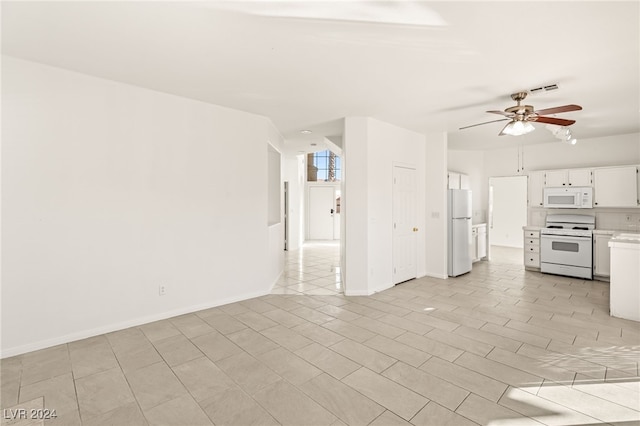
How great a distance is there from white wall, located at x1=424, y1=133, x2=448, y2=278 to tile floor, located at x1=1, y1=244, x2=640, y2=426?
1630 millimetres

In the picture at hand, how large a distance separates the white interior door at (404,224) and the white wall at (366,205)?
222 mm

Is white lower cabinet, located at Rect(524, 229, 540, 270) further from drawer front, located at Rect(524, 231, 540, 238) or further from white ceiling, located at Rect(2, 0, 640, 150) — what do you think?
white ceiling, located at Rect(2, 0, 640, 150)

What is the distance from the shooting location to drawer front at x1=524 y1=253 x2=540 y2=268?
20.7 feet

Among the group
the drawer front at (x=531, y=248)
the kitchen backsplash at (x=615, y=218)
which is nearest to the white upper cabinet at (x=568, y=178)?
the kitchen backsplash at (x=615, y=218)

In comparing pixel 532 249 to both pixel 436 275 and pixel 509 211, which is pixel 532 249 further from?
pixel 509 211

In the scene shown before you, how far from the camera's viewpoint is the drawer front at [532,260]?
631 cm

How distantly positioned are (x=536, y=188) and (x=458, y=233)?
7.57 ft

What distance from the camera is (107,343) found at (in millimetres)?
3055

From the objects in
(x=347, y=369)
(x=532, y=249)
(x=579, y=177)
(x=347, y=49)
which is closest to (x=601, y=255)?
(x=532, y=249)

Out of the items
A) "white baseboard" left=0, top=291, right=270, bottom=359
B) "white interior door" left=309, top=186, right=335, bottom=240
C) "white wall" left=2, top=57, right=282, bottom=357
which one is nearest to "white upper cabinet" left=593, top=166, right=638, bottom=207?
"white wall" left=2, top=57, right=282, bottom=357

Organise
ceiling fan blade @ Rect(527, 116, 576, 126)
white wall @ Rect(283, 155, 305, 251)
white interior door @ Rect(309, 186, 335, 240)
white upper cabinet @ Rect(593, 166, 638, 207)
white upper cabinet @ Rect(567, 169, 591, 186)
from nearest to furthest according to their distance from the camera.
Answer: ceiling fan blade @ Rect(527, 116, 576, 126) → white upper cabinet @ Rect(593, 166, 638, 207) → white upper cabinet @ Rect(567, 169, 591, 186) → white wall @ Rect(283, 155, 305, 251) → white interior door @ Rect(309, 186, 335, 240)

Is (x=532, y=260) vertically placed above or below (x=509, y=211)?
below

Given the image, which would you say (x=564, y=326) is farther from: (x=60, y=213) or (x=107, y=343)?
(x=60, y=213)

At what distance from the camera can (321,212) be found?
1123 cm
